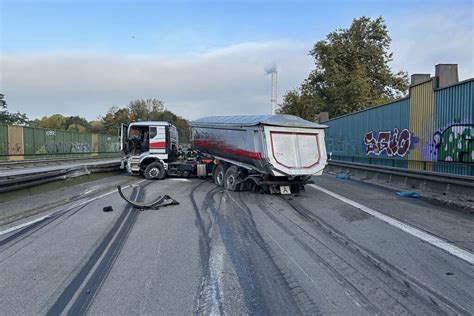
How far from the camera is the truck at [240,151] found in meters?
13.9

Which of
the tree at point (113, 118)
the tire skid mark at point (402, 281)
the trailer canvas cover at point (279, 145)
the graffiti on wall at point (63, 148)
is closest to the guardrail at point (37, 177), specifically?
the trailer canvas cover at point (279, 145)

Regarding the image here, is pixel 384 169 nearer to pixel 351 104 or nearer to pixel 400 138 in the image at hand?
pixel 400 138

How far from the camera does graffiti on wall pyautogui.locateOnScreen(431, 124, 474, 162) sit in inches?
545

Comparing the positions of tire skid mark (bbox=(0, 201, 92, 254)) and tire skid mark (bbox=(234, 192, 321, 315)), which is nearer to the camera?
tire skid mark (bbox=(234, 192, 321, 315))

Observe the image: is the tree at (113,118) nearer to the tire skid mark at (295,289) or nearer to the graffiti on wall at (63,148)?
the graffiti on wall at (63,148)

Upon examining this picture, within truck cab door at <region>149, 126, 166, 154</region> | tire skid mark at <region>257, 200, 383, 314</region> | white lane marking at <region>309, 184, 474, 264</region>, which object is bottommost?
white lane marking at <region>309, 184, 474, 264</region>

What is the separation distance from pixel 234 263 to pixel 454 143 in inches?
463

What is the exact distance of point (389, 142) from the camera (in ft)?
67.5

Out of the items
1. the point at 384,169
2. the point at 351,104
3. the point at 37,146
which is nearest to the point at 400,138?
the point at 384,169

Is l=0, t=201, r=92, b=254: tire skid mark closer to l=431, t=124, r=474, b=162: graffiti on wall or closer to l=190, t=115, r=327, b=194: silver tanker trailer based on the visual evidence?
l=190, t=115, r=327, b=194: silver tanker trailer

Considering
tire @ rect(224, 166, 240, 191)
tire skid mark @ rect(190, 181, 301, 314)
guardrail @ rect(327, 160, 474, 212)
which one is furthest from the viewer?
tire @ rect(224, 166, 240, 191)

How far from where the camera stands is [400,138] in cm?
1944

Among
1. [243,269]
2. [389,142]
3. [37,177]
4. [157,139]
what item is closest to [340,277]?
[243,269]

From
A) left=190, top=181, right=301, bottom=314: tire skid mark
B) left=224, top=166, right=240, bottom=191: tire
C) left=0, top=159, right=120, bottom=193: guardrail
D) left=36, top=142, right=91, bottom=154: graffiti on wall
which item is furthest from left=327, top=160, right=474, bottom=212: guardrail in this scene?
left=36, top=142, right=91, bottom=154: graffiti on wall
